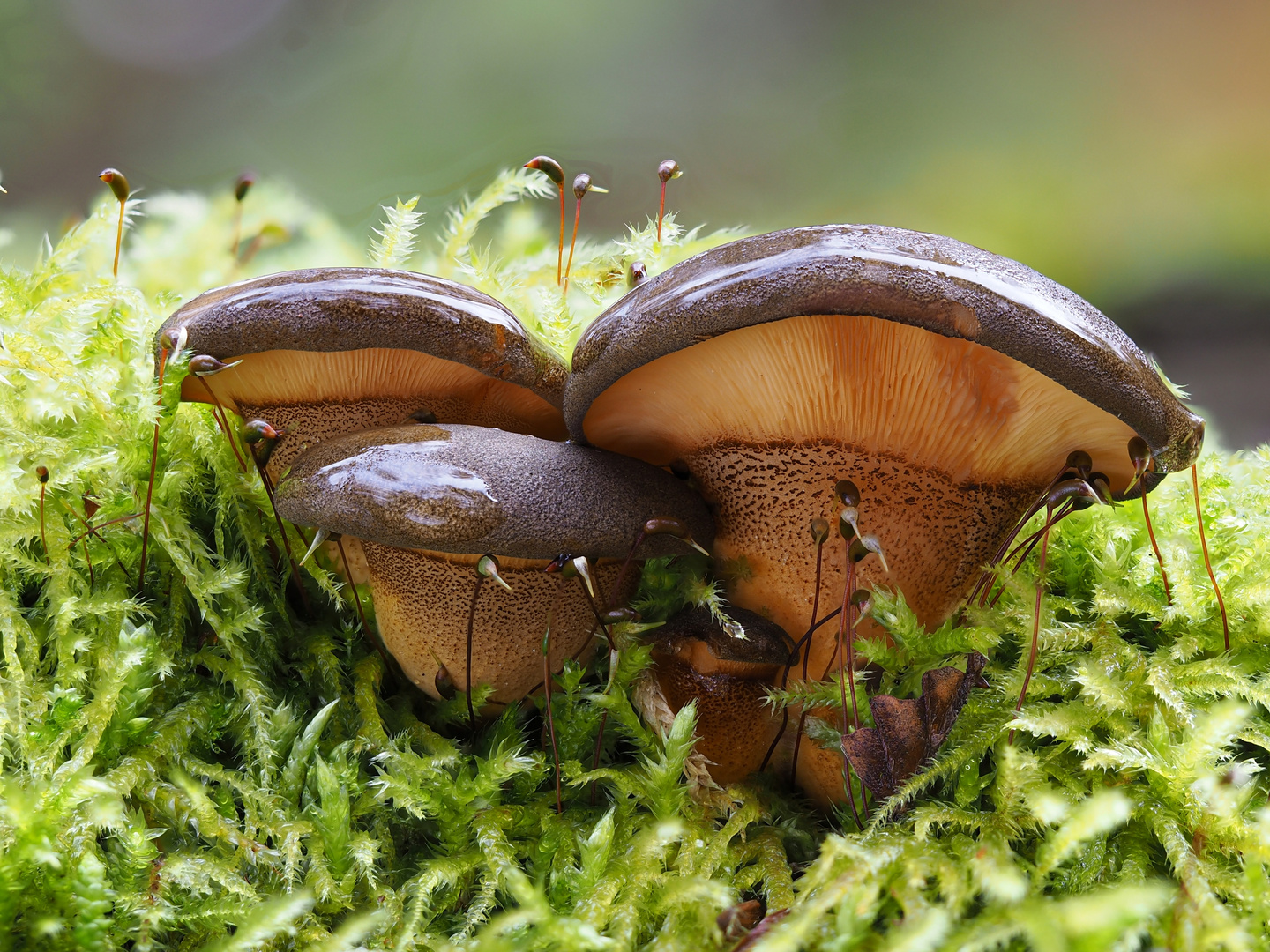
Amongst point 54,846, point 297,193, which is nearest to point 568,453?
point 54,846

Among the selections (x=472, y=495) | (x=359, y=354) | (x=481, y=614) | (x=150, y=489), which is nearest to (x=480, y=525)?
(x=472, y=495)

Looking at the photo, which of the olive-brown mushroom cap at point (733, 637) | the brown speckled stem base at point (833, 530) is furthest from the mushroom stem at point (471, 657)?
the brown speckled stem base at point (833, 530)

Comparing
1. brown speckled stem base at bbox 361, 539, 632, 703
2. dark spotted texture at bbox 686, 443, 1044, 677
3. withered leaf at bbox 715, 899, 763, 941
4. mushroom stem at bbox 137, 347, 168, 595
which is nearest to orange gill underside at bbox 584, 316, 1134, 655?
dark spotted texture at bbox 686, 443, 1044, 677

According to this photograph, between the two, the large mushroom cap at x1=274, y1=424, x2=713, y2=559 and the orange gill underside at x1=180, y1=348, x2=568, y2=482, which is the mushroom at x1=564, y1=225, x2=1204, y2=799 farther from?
the orange gill underside at x1=180, y1=348, x2=568, y2=482

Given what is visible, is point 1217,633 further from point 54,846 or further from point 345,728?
point 54,846

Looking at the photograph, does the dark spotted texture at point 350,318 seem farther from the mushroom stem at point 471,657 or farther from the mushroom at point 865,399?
the mushroom stem at point 471,657

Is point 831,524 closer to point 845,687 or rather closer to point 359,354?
point 845,687

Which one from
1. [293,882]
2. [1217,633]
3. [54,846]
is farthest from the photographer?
[1217,633]
